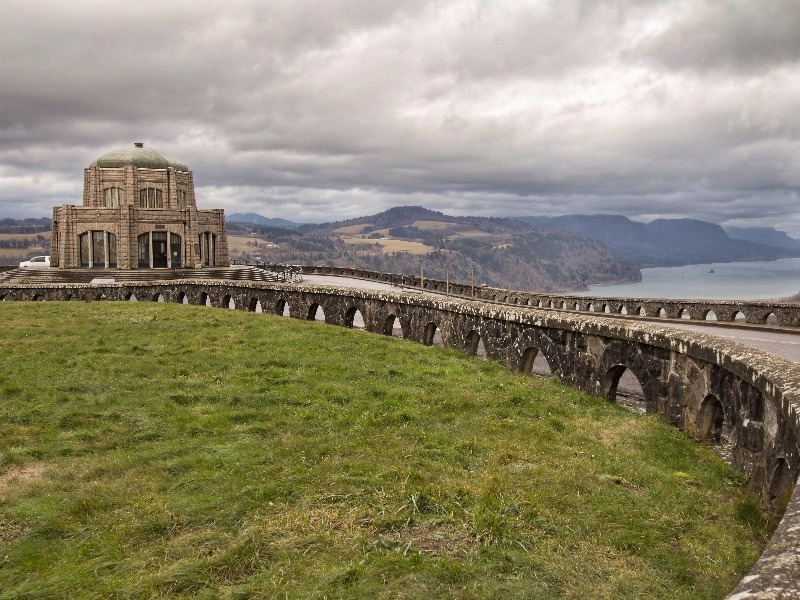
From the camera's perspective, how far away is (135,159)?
77.4 metres

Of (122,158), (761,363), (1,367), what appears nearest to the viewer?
(761,363)

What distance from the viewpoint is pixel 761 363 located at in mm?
8633

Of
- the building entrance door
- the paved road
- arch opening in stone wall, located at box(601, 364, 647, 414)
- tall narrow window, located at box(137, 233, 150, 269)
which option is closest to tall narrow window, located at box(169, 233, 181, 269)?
the building entrance door

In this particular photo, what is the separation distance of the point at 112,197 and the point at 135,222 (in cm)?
741

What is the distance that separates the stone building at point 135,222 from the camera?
2753 inches

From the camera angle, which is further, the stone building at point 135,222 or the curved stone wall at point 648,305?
the stone building at point 135,222

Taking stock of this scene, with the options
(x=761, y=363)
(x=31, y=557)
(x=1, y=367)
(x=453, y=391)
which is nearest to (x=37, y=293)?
(x=1, y=367)

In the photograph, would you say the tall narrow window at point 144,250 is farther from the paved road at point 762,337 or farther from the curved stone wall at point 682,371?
the paved road at point 762,337

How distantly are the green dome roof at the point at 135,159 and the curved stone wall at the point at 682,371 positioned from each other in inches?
2464

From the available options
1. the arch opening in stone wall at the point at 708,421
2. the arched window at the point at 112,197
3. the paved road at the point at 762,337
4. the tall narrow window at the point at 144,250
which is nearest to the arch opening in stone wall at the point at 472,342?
the arch opening in stone wall at the point at 708,421

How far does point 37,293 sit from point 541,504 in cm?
4015

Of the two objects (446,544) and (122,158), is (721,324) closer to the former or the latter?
(446,544)

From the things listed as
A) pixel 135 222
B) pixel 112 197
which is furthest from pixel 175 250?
pixel 112 197

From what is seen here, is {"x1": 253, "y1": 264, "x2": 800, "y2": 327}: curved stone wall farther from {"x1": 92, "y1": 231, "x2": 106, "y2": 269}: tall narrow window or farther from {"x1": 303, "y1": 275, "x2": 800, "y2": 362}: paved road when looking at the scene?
{"x1": 92, "y1": 231, "x2": 106, "y2": 269}: tall narrow window
